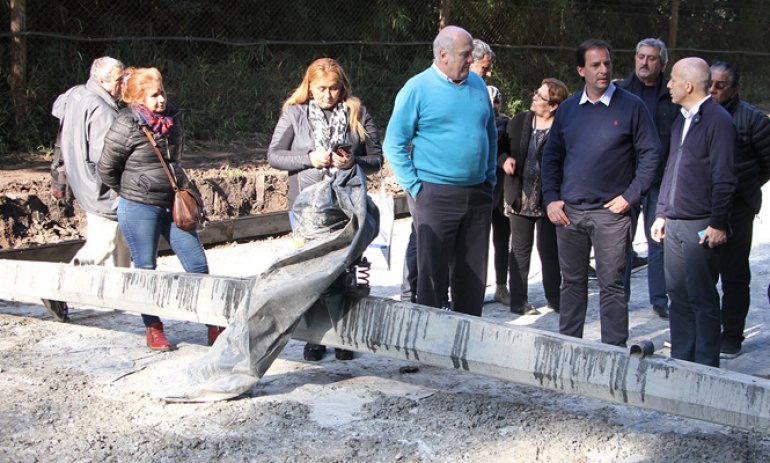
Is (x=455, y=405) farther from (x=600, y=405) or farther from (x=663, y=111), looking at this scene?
(x=663, y=111)

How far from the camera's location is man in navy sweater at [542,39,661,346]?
209 inches

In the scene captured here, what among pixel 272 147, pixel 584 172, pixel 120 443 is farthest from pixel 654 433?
pixel 272 147

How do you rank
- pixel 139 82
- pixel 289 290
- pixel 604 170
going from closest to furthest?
pixel 289 290 < pixel 604 170 < pixel 139 82

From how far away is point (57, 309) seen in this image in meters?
6.32

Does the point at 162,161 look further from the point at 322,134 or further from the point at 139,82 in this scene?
the point at 322,134

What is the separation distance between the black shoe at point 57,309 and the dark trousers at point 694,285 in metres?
3.86

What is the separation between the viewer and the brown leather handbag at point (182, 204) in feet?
18.3

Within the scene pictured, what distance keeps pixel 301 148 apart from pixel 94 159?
57.8 inches

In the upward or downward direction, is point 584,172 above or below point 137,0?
below

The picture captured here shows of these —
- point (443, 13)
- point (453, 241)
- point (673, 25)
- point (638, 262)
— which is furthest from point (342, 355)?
point (673, 25)

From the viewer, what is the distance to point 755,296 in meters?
7.29

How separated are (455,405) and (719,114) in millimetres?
2057

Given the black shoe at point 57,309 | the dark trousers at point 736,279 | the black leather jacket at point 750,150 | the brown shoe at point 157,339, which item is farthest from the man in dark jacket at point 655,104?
the black shoe at point 57,309

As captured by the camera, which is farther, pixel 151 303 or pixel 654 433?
pixel 151 303
